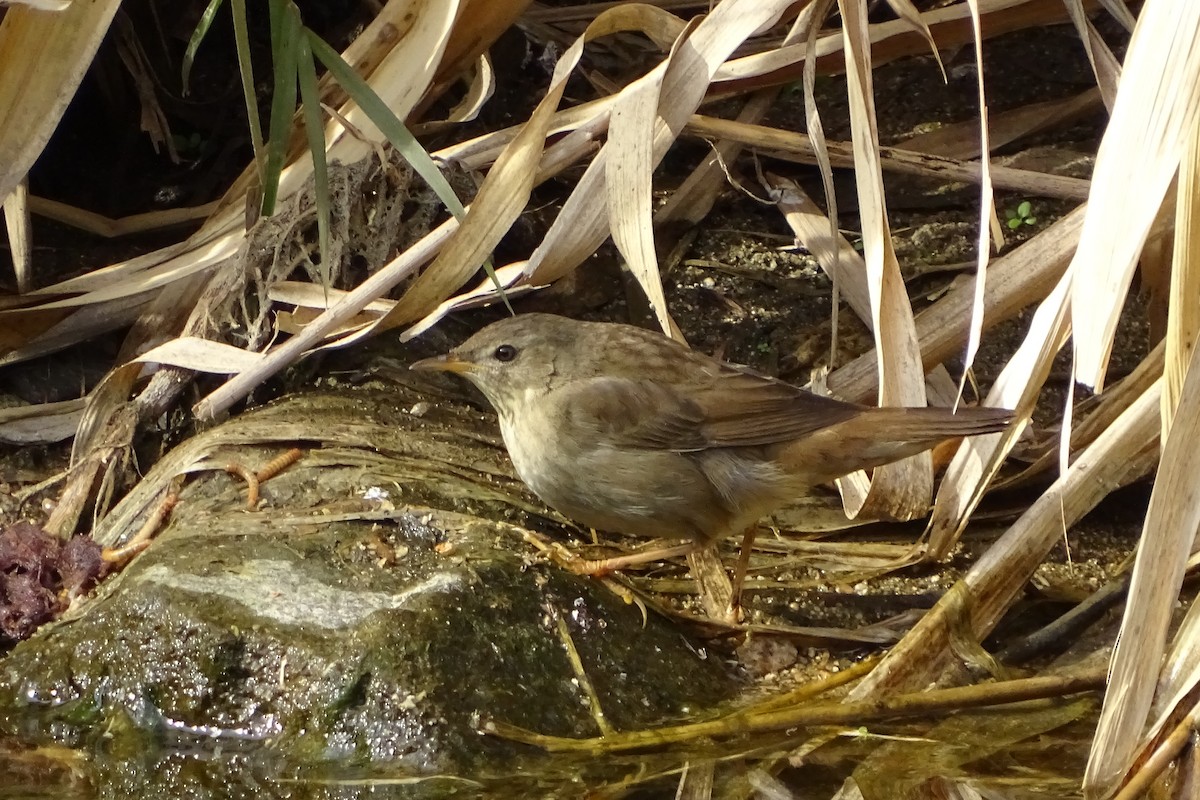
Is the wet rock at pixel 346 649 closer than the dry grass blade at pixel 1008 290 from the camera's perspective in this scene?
Yes

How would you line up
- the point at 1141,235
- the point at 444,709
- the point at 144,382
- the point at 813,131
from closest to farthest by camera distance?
the point at 1141,235
the point at 444,709
the point at 813,131
the point at 144,382

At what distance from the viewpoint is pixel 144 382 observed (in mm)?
4355

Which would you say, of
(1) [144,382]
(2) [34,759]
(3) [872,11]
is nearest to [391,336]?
(1) [144,382]

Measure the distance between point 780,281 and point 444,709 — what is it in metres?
2.65

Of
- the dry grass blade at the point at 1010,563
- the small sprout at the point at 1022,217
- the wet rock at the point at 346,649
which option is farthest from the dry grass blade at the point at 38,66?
the small sprout at the point at 1022,217

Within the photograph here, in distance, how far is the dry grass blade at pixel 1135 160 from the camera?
253 centimetres

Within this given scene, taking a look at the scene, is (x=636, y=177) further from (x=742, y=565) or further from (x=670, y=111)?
(x=742, y=565)

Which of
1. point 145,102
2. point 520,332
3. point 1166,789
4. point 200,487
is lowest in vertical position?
point 1166,789

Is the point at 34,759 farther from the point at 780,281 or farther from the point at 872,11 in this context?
the point at 872,11

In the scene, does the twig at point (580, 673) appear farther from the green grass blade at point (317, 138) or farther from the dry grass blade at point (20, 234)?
the dry grass blade at point (20, 234)

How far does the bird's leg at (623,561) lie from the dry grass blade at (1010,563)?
2.54ft

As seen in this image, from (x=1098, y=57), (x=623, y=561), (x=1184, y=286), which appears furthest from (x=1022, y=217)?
(x=1184, y=286)

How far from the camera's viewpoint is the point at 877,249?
3.38 metres

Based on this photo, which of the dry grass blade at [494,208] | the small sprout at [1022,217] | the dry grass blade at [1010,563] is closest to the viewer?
the dry grass blade at [1010,563]
